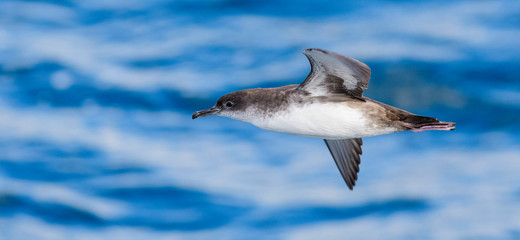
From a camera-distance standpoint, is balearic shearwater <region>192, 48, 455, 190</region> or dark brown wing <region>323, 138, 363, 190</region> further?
dark brown wing <region>323, 138, 363, 190</region>

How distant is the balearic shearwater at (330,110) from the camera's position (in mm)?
8359

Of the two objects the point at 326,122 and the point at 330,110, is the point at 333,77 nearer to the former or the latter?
the point at 330,110

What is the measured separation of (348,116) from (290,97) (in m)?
0.70

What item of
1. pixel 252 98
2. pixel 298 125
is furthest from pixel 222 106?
pixel 298 125

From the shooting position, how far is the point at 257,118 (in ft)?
28.5

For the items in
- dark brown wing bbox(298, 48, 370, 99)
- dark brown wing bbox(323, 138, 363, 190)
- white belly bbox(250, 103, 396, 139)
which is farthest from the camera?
dark brown wing bbox(323, 138, 363, 190)

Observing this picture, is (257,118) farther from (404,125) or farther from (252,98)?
(404,125)

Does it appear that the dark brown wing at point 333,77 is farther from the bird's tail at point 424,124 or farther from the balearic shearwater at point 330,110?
the bird's tail at point 424,124

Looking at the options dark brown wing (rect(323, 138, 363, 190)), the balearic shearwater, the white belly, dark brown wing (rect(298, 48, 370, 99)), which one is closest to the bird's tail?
the balearic shearwater

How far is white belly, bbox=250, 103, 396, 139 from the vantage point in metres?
8.35

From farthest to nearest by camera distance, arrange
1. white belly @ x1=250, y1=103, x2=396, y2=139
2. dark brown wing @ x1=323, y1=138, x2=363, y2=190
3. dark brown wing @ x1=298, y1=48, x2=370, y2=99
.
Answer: dark brown wing @ x1=323, y1=138, x2=363, y2=190
white belly @ x1=250, y1=103, x2=396, y2=139
dark brown wing @ x1=298, y1=48, x2=370, y2=99

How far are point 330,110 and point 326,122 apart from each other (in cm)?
17

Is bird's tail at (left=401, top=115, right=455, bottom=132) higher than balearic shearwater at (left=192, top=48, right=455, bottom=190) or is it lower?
lower

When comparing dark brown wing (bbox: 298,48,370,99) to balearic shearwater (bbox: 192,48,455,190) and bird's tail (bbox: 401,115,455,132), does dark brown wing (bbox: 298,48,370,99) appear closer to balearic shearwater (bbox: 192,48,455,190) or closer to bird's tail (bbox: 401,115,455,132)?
balearic shearwater (bbox: 192,48,455,190)
